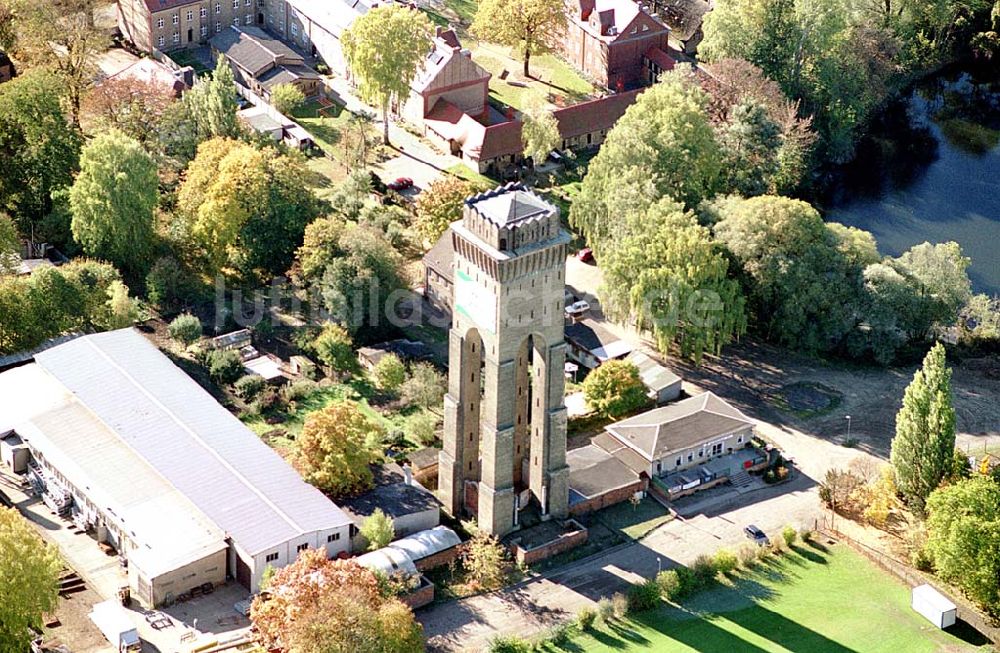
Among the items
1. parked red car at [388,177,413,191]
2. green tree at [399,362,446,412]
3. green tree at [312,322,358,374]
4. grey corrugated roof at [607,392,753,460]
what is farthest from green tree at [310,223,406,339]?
grey corrugated roof at [607,392,753,460]

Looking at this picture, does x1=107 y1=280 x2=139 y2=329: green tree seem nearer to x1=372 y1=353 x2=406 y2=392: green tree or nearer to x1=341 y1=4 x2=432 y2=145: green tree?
x1=372 y1=353 x2=406 y2=392: green tree

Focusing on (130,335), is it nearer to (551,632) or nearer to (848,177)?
(551,632)

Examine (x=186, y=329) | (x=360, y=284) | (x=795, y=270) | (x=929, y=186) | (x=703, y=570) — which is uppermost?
(x=795, y=270)

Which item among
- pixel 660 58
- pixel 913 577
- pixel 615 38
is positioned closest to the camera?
pixel 913 577

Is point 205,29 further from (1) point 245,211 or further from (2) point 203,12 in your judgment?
(1) point 245,211

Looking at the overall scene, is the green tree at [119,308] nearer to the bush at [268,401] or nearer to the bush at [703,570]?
the bush at [268,401]

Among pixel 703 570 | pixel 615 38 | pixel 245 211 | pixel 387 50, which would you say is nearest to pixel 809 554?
pixel 703 570

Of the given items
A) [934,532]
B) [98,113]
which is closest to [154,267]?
[98,113]

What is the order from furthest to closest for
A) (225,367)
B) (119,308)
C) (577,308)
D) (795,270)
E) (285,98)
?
(285,98), (577,308), (795,270), (119,308), (225,367)
